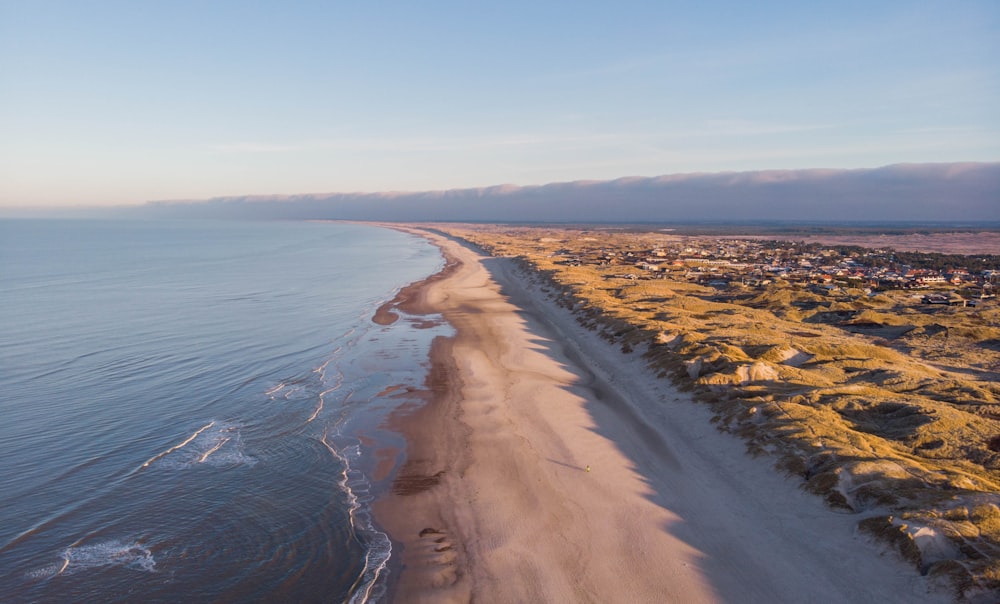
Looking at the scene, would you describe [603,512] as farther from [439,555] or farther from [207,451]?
[207,451]

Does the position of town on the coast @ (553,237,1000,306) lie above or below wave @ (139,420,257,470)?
above

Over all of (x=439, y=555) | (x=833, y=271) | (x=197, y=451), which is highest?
(x=833, y=271)

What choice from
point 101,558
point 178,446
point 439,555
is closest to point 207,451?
point 178,446

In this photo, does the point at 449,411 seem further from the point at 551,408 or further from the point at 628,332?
the point at 628,332

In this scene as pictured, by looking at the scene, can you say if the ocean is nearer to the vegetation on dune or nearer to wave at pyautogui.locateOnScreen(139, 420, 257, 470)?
wave at pyautogui.locateOnScreen(139, 420, 257, 470)

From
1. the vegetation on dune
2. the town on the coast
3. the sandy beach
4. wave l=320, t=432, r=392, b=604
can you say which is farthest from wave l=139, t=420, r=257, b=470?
the town on the coast

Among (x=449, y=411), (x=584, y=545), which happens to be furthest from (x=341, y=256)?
(x=584, y=545)
